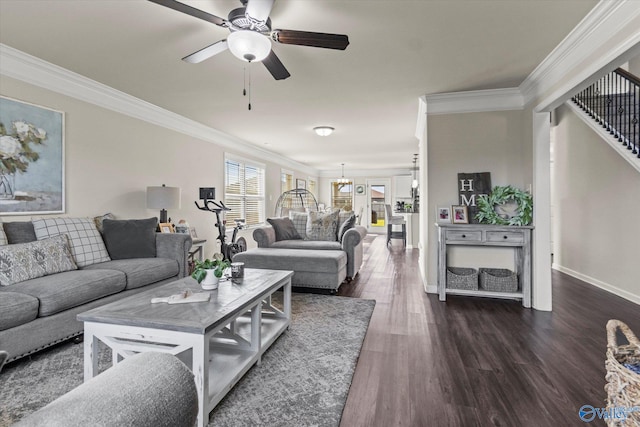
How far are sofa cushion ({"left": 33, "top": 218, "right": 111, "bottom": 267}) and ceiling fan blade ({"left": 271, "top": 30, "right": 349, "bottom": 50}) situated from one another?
Result: 2640 millimetres

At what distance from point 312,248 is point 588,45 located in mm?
3483

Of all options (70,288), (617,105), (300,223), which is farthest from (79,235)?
(617,105)

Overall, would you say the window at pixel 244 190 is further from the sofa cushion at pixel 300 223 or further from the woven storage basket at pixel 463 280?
the woven storage basket at pixel 463 280

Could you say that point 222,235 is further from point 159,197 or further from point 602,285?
point 602,285

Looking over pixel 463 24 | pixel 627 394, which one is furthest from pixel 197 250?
pixel 627 394

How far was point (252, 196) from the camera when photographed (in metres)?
7.15

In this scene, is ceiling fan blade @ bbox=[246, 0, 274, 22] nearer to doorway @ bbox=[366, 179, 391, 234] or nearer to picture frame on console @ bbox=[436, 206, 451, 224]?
picture frame on console @ bbox=[436, 206, 451, 224]

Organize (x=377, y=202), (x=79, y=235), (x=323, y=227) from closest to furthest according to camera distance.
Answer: (x=79, y=235)
(x=323, y=227)
(x=377, y=202)

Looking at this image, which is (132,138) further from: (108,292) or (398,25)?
(398,25)

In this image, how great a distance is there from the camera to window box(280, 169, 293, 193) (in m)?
8.75

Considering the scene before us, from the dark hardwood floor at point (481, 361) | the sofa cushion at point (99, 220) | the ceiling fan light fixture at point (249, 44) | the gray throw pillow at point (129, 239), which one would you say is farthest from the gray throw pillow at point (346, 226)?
the ceiling fan light fixture at point (249, 44)

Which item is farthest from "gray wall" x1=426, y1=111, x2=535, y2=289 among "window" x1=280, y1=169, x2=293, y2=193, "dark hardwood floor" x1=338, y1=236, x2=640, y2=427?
"window" x1=280, y1=169, x2=293, y2=193

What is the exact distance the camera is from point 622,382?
1.21 m

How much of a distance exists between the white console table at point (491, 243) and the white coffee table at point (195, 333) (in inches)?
87.3
